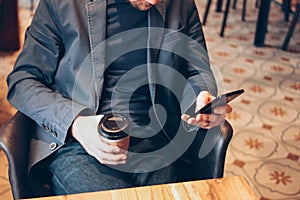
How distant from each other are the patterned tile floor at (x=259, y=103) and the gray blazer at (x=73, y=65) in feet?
2.31

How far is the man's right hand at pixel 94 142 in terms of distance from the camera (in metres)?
0.93

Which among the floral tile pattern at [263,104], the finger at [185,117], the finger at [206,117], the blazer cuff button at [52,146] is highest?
the finger at [206,117]

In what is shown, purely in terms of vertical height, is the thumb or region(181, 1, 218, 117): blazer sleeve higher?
region(181, 1, 218, 117): blazer sleeve

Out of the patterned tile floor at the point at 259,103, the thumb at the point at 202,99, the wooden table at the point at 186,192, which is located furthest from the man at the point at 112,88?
the patterned tile floor at the point at 259,103

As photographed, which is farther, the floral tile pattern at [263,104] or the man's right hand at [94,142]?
the floral tile pattern at [263,104]

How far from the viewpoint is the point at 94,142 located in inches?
37.6

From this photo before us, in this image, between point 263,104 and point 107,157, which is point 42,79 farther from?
point 263,104

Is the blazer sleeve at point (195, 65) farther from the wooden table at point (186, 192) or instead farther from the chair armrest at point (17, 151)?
the chair armrest at point (17, 151)

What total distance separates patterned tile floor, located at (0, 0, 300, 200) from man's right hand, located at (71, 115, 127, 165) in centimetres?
76

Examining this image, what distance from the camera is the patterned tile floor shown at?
1787 mm

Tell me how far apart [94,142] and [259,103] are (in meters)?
1.58

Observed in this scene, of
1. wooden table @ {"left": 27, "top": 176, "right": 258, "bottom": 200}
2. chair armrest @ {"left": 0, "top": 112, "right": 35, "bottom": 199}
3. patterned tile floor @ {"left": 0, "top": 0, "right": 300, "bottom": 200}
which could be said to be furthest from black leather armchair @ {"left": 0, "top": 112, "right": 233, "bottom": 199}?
patterned tile floor @ {"left": 0, "top": 0, "right": 300, "bottom": 200}

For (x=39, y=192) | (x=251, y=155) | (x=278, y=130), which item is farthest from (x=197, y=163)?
(x=278, y=130)

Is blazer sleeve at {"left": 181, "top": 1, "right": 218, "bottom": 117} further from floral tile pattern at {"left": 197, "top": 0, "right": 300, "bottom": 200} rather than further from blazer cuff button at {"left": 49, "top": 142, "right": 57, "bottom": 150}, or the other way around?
floral tile pattern at {"left": 197, "top": 0, "right": 300, "bottom": 200}
